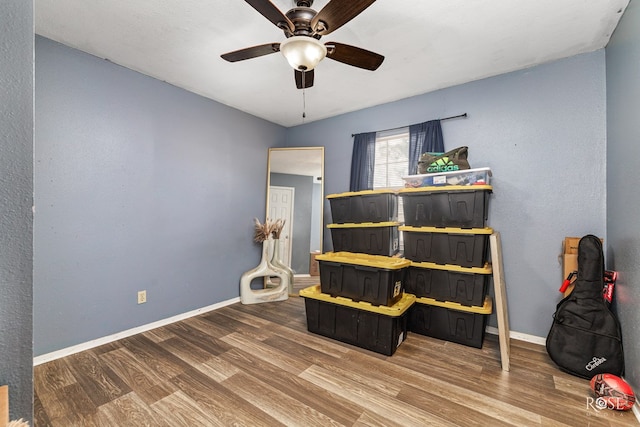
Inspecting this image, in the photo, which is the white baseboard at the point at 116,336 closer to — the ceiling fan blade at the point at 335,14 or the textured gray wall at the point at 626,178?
the ceiling fan blade at the point at 335,14

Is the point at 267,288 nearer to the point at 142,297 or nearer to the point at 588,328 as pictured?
the point at 142,297

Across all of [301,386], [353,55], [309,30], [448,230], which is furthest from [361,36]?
[301,386]

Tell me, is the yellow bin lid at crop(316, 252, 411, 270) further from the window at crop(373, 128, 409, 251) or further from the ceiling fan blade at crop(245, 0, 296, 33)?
the ceiling fan blade at crop(245, 0, 296, 33)

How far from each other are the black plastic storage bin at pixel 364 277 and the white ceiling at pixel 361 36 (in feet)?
5.82

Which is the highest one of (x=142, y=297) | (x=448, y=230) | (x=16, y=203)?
(x=16, y=203)

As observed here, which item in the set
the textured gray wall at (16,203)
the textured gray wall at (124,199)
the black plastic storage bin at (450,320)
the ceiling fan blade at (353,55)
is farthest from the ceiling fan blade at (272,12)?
the black plastic storage bin at (450,320)

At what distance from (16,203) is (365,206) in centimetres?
238

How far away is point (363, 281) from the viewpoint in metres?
2.36

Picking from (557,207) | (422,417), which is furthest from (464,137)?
(422,417)

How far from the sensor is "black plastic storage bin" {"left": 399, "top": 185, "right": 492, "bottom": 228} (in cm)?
226

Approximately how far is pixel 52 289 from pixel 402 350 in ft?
9.29

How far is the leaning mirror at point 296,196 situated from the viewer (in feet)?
12.5

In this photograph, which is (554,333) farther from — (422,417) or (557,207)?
(422,417)

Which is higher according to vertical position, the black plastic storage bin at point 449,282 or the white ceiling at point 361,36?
the white ceiling at point 361,36
